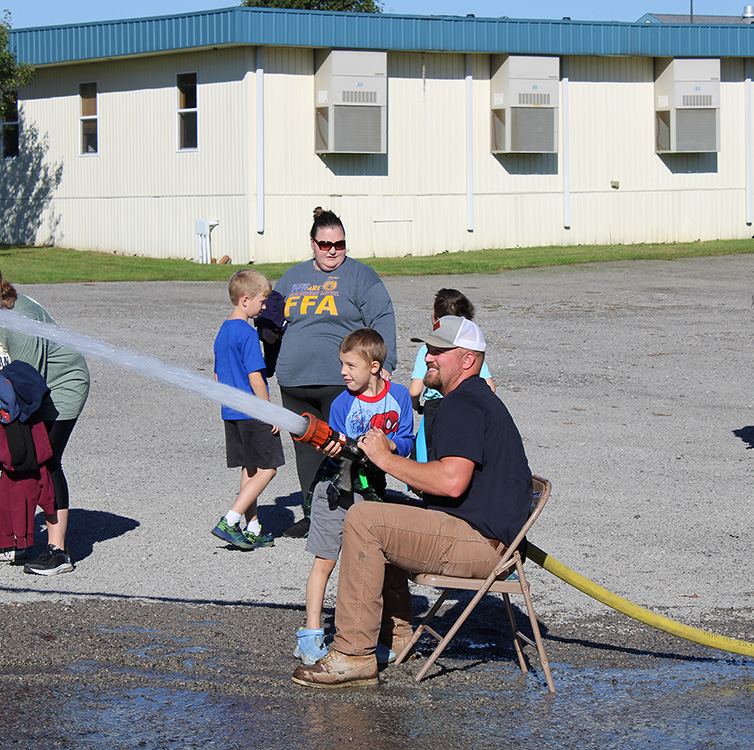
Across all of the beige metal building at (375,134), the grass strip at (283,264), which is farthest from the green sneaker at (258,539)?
the beige metal building at (375,134)

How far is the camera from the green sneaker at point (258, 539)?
285 inches

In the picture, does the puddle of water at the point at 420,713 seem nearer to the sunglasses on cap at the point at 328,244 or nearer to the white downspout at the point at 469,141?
the sunglasses on cap at the point at 328,244

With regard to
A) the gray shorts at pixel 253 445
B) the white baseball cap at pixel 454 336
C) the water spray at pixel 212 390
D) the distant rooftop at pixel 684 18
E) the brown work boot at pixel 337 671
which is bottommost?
the brown work boot at pixel 337 671

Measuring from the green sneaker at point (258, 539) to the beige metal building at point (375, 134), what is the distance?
19.9m

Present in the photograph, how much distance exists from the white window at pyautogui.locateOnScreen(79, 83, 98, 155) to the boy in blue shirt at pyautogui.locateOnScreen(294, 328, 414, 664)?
85.4 feet

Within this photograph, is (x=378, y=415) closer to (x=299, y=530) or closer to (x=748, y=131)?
(x=299, y=530)

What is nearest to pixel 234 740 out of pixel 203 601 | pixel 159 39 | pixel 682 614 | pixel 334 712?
pixel 334 712

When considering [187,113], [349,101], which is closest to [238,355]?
[349,101]

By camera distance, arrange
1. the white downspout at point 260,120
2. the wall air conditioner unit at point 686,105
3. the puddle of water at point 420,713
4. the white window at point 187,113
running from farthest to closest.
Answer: the wall air conditioner unit at point 686,105 → the white window at point 187,113 → the white downspout at point 260,120 → the puddle of water at point 420,713

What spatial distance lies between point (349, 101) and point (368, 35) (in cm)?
172

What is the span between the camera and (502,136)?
29.3 metres

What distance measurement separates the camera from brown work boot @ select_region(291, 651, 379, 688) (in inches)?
193

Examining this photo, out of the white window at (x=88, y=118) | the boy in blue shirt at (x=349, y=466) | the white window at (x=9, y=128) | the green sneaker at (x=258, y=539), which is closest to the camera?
the boy in blue shirt at (x=349, y=466)

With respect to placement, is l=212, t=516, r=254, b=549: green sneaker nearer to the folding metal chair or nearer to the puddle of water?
the puddle of water
